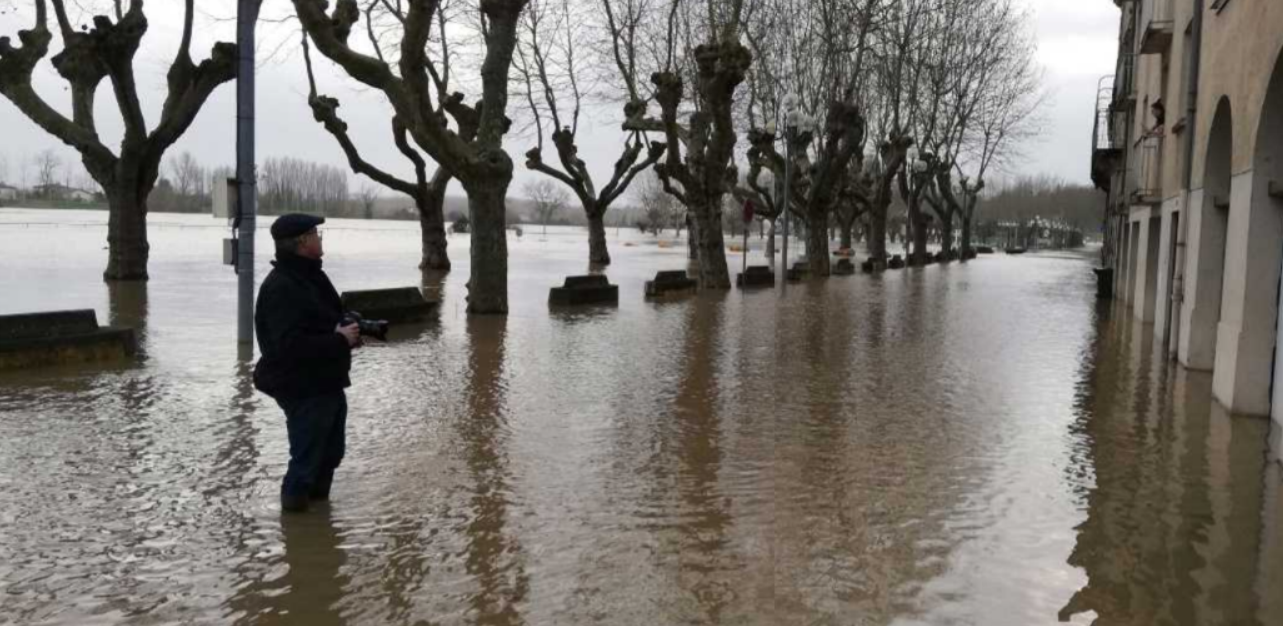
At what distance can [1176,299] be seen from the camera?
40.0ft

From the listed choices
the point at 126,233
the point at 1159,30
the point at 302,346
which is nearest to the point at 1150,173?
the point at 1159,30

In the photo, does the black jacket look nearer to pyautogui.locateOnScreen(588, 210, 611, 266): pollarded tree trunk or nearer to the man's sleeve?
the man's sleeve

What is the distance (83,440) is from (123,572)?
2.89m

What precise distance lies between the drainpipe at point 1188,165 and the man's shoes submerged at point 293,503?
10.4 m

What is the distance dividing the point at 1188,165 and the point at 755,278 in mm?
14991

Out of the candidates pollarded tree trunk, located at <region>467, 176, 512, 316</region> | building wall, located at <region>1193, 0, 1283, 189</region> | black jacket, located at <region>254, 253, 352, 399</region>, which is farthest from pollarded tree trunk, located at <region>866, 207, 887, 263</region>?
black jacket, located at <region>254, 253, 352, 399</region>

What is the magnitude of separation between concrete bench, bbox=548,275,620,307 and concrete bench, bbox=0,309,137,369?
8567 mm

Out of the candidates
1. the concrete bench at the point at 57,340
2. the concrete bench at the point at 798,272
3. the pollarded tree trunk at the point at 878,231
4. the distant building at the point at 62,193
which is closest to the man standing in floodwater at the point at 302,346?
the concrete bench at the point at 57,340

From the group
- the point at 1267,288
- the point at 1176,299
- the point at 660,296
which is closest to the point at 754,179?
the point at 660,296

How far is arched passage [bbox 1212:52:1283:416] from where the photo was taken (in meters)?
8.38

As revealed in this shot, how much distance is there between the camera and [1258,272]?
28.1ft

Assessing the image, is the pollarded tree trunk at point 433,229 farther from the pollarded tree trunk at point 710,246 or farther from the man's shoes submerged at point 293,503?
the man's shoes submerged at point 293,503

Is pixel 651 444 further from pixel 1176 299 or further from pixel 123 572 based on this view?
pixel 1176 299

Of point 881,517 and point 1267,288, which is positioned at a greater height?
point 1267,288
